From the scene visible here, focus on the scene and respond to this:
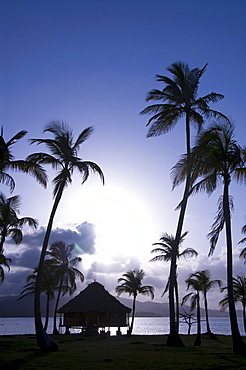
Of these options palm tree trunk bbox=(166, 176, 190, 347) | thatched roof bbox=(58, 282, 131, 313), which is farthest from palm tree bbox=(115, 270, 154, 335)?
palm tree trunk bbox=(166, 176, 190, 347)

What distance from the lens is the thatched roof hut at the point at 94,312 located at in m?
45.7

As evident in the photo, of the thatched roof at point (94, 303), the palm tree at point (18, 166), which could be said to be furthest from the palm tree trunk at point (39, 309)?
the thatched roof at point (94, 303)

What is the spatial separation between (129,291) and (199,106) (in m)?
33.4

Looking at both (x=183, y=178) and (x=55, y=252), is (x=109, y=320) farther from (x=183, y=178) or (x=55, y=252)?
(x=183, y=178)

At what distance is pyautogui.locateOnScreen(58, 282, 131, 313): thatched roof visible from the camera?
45.8 m

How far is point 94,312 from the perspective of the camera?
4550 centimetres

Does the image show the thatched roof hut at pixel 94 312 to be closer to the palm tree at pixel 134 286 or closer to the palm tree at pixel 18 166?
the palm tree at pixel 134 286

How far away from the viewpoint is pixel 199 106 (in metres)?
24.5

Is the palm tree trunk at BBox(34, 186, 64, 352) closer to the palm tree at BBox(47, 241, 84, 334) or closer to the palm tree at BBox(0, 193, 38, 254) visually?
the palm tree at BBox(0, 193, 38, 254)

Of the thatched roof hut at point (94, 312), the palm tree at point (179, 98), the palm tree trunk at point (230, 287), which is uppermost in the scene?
the palm tree at point (179, 98)

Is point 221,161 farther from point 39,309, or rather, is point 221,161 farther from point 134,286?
point 134,286

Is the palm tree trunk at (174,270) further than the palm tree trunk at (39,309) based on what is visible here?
Yes

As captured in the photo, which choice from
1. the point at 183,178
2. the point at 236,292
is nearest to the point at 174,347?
the point at 183,178

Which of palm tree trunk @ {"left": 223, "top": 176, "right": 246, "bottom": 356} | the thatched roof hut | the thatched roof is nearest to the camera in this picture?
palm tree trunk @ {"left": 223, "top": 176, "right": 246, "bottom": 356}
